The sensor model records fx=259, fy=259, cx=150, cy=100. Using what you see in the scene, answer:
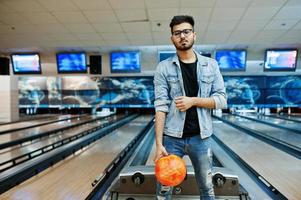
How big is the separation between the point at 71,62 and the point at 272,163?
5765 mm

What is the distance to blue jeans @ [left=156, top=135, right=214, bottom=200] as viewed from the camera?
4.99 ft

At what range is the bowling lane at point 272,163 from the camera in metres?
2.95

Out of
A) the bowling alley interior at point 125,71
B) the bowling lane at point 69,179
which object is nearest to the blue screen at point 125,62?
the bowling alley interior at point 125,71

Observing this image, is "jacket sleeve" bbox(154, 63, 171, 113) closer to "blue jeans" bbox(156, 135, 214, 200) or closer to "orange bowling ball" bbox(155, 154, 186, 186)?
"blue jeans" bbox(156, 135, 214, 200)

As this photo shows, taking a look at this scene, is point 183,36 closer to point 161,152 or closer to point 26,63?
point 161,152

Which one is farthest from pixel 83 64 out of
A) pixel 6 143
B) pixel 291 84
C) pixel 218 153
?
pixel 291 84

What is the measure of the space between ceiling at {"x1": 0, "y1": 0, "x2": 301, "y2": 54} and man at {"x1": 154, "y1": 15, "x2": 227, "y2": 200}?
2.64 metres

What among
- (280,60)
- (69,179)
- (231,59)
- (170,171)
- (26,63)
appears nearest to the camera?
(170,171)

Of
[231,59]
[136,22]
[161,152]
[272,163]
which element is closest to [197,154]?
[161,152]

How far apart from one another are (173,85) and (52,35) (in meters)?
5.01

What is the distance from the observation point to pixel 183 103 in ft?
4.64

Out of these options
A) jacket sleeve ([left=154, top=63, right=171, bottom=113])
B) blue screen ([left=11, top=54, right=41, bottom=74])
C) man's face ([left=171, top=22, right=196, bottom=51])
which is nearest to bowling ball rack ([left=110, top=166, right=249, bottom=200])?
jacket sleeve ([left=154, top=63, right=171, bottom=113])

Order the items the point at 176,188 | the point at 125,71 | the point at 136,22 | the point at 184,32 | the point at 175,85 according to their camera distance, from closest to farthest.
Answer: the point at 184,32 < the point at 175,85 < the point at 176,188 < the point at 136,22 < the point at 125,71

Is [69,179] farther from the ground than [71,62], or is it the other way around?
[71,62]
